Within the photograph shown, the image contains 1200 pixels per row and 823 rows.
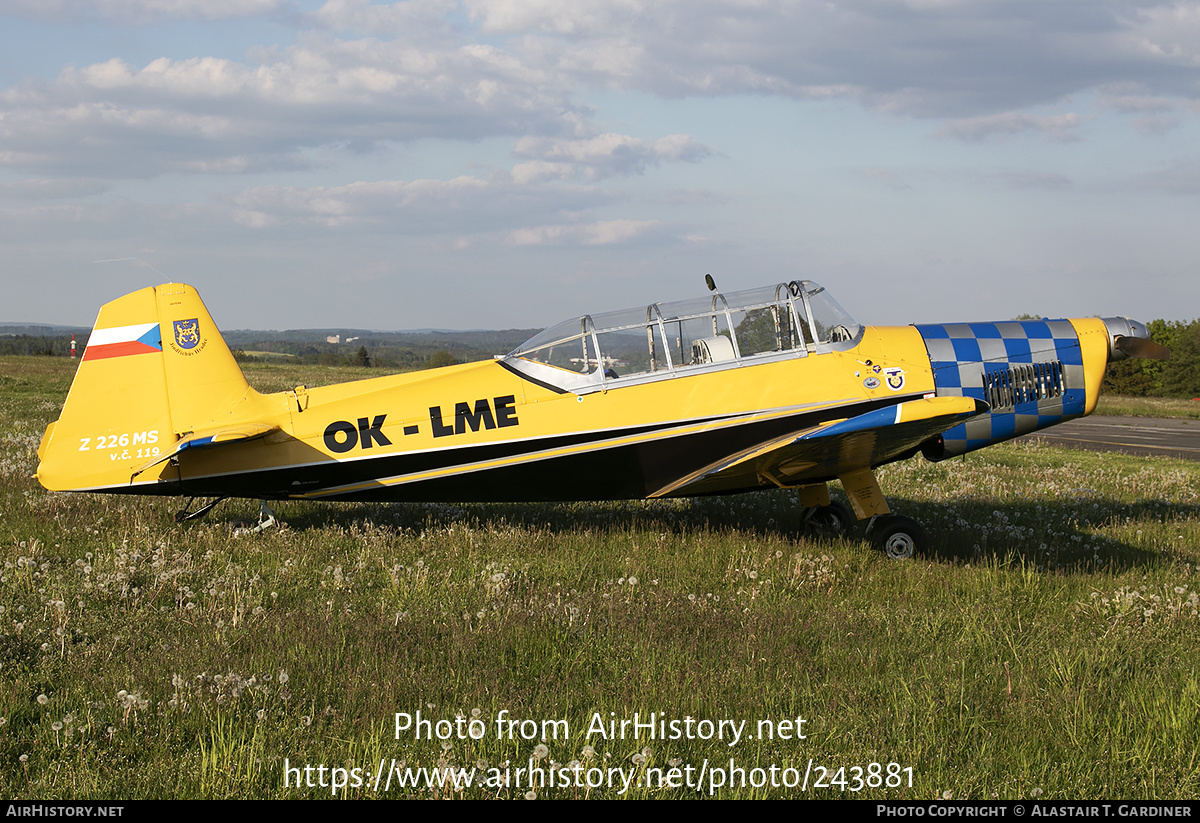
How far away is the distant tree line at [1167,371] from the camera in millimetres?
54906

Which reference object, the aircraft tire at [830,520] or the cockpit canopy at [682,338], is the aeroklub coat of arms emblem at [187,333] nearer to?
the cockpit canopy at [682,338]

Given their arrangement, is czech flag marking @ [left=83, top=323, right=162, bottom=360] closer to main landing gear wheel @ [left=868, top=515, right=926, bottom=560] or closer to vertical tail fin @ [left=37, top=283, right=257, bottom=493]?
vertical tail fin @ [left=37, top=283, right=257, bottom=493]

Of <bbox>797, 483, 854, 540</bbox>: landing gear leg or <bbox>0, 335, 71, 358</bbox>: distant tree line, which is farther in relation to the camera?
<bbox>0, 335, 71, 358</bbox>: distant tree line

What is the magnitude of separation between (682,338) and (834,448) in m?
1.69

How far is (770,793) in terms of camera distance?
3.34 metres

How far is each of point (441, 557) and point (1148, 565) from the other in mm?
6237

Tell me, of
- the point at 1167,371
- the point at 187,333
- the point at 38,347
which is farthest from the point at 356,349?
the point at 187,333

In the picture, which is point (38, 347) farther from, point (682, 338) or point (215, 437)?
point (682, 338)

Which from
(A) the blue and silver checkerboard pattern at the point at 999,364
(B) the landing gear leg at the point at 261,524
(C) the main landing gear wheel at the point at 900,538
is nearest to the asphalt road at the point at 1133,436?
(A) the blue and silver checkerboard pattern at the point at 999,364

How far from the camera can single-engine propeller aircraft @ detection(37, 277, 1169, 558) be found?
7246mm

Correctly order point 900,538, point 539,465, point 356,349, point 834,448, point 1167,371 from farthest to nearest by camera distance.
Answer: point 356,349 → point 1167,371 → point 900,538 → point 539,465 → point 834,448

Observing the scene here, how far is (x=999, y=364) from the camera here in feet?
26.1

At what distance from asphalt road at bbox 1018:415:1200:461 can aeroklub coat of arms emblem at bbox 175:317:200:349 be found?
52.3 ft

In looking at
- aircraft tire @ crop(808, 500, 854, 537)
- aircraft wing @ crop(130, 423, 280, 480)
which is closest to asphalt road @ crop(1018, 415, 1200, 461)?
aircraft tire @ crop(808, 500, 854, 537)
